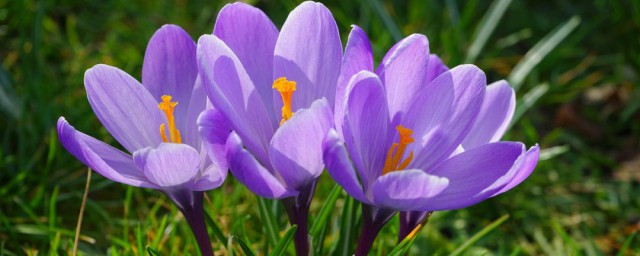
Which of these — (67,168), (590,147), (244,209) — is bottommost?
(590,147)

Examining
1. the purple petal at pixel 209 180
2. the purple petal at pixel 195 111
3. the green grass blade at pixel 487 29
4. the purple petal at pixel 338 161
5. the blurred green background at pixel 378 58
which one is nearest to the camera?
the purple petal at pixel 338 161

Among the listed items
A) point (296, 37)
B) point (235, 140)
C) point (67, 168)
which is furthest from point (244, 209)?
point (235, 140)

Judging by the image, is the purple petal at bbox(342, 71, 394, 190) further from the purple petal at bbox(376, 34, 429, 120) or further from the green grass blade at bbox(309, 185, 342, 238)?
the green grass blade at bbox(309, 185, 342, 238)

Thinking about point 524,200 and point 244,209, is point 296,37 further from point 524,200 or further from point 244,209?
point 524,200

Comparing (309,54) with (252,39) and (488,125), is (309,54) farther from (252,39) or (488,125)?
(488,125)

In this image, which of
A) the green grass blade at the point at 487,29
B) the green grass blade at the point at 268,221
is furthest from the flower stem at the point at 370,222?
the green grass blade at the point at 487,29

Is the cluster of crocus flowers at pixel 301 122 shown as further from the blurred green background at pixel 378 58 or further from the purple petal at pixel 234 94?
the blurred green background at pixel 378 58
